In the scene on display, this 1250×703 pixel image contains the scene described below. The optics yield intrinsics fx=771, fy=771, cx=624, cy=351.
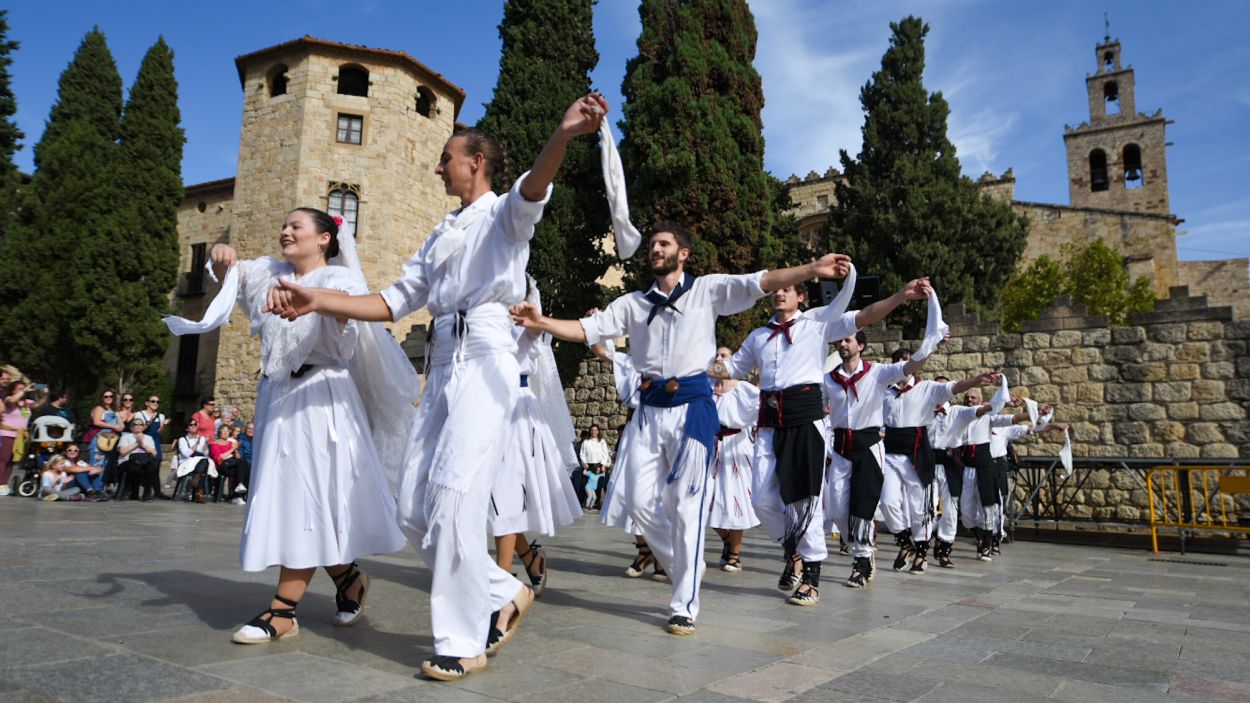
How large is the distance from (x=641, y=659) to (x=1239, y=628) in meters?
3.98

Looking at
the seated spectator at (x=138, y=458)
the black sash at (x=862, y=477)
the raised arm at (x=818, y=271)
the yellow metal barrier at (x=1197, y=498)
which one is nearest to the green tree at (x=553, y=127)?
the seated spectator at (x=138, y=458)

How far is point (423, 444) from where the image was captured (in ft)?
11.0

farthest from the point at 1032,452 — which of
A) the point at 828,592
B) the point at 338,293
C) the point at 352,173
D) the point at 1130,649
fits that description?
the point at 352,173

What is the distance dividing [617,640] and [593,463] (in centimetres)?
1389

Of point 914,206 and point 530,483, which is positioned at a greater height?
point 914,206

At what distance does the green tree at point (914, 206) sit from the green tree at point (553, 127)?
30.3 feet

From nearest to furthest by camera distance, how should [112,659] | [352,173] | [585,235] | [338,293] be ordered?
[112,659], [338,293], [585,235], [352,173]

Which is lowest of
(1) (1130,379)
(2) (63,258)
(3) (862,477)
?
(3) (862,477)

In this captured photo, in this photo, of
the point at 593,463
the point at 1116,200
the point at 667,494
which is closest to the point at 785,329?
the point at 667,494

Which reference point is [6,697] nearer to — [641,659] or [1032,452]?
[641,659]

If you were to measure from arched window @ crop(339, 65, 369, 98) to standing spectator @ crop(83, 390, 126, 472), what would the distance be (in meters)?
19.8

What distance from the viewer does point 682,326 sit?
4418mm

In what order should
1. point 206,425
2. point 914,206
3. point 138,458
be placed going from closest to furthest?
point 138,458
point 206,425
point 914,206

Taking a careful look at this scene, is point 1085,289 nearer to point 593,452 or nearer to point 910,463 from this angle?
point 593,452
